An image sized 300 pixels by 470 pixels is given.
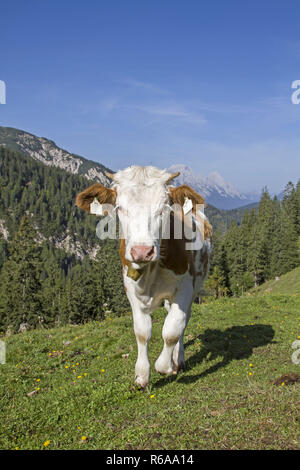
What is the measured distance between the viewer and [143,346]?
7320mm

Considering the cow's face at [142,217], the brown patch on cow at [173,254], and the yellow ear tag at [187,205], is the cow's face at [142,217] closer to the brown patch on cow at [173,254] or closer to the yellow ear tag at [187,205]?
the yellow ear tag at [187,205]

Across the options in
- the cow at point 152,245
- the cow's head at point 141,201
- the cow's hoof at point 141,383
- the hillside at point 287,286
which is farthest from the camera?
the hillside at point 287,286

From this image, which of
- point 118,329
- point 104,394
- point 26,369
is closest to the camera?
point 104,394

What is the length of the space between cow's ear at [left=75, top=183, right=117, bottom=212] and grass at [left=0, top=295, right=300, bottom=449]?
3517 millimetres

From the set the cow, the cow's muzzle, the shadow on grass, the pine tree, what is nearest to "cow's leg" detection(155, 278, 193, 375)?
the cow

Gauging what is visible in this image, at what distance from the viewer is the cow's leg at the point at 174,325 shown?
23.2 feet

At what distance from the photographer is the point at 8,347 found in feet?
39.4

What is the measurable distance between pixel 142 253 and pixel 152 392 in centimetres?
323

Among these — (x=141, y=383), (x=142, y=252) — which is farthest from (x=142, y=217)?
(x=141, y=383)

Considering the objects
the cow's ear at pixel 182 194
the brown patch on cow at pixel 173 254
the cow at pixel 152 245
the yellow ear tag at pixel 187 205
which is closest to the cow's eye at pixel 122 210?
the cow at pixel 152 245

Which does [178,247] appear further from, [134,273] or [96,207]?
[96,207]
